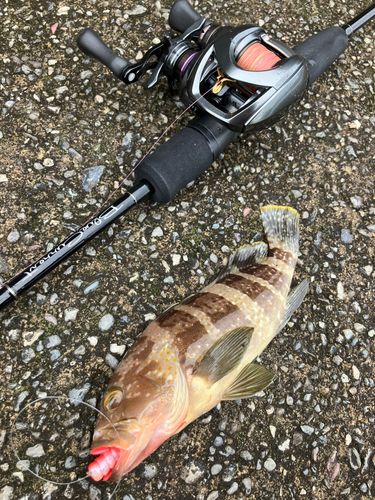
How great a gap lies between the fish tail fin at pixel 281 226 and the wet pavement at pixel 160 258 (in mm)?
148

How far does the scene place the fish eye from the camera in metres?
1.59

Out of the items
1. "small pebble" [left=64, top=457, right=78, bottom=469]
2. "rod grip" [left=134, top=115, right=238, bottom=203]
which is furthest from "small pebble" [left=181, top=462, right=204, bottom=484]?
"rod grip" [left=134, top=115, right=238, bottom=203]

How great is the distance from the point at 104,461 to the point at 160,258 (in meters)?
1.07

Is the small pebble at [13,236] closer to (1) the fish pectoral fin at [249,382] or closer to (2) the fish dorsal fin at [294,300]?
(1) the fish pectoral fin at [249,382]

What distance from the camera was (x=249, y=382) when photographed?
191 cm

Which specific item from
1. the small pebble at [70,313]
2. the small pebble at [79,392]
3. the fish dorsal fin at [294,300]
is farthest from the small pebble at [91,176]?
the fish dorsal fin at [294,300]

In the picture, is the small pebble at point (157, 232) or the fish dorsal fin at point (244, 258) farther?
the small pebble at point (157, 232)

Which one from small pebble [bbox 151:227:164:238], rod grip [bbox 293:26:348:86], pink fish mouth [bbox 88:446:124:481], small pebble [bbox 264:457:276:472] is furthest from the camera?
rod grip [bbox 293:26:348:86]

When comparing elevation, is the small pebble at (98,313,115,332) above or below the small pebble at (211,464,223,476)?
above

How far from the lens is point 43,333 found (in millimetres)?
1983

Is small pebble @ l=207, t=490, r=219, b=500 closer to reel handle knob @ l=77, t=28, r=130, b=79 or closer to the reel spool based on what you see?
the reel spool

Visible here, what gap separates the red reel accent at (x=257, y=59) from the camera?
2.01 m

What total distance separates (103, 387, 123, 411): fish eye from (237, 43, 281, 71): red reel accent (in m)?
1.66

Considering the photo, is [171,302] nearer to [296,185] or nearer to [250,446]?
[250,446]
